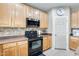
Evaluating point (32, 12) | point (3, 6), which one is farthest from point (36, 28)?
A: point (3, 6)

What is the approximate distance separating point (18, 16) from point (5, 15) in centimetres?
40

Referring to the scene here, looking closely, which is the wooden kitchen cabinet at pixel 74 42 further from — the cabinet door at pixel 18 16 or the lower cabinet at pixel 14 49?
the cabinet door at pixel 18 16

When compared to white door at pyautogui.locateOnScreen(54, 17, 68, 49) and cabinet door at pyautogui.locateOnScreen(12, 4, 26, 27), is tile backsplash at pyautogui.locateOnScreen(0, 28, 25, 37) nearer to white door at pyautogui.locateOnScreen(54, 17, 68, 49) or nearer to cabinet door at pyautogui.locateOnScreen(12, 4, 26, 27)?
cabinet door at pyautogui.locateOnScreen(12, 4, 26, 27)

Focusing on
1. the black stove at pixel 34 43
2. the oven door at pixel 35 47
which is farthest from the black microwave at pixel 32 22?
the oven door at pixel 35 47

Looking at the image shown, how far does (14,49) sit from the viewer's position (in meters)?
2.13

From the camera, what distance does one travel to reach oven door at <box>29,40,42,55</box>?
2.58 m

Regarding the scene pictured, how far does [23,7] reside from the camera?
270 centimetres

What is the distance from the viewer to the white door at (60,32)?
239cm

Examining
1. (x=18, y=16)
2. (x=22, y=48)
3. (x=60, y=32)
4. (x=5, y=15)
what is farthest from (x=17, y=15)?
(x=60, y=32)

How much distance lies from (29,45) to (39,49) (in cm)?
28

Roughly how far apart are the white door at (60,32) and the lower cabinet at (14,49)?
2.29 ft

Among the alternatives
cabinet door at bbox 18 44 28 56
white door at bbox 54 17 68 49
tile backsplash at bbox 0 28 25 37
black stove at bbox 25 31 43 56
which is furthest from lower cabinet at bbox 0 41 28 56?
white door at bbox 54 17 68 49

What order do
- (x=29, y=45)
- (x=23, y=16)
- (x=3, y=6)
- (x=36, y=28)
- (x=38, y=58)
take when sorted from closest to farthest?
(x=38, y=58) → (x=3, y=6) → (x=29, y=45) → (x=23, y=16) → (x=36, y=28)

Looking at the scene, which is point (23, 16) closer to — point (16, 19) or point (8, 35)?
point (16, 19)
